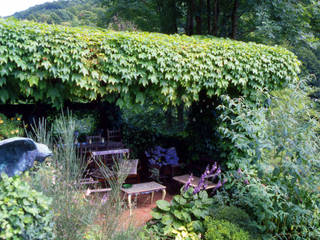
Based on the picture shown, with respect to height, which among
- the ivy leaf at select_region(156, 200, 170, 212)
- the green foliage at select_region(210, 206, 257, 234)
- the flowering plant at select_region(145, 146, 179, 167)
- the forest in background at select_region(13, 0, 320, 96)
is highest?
the forest in background at select_region(13, 0, 320, 96)

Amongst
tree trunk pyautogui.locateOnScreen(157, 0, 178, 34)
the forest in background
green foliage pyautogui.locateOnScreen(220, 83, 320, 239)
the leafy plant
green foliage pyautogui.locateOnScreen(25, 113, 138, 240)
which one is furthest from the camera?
tree trunk pyautogui.locateOnScreen(157, 0, 178, 34)

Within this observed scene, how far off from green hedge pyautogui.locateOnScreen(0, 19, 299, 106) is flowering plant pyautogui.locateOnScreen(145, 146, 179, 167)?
2506 millimetres

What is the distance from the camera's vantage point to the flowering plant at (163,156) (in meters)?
6.63

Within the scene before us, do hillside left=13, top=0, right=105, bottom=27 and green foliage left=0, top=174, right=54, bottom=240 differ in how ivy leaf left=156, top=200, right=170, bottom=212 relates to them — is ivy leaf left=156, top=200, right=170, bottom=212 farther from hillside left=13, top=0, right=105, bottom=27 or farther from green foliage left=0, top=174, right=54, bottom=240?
hillside left=13, top=0, right=105, bottom=27

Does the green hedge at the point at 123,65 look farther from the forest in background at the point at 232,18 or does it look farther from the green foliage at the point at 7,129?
the forest in background at the point at 232,18

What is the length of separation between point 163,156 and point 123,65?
12.1 feet

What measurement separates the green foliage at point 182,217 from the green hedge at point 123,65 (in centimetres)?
169

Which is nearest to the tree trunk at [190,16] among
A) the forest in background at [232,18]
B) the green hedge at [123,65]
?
the forest in background at [232,18]

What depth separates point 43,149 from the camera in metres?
2.14

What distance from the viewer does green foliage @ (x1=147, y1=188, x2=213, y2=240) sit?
376 cm

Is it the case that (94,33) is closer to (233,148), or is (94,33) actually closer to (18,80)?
(18,80)

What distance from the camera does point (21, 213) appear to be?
1.70m

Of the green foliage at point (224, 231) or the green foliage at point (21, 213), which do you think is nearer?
the green foliage at point (21, 213)

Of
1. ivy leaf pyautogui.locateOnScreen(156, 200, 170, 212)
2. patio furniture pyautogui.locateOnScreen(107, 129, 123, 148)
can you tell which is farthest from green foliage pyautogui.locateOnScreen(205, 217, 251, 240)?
patio furniture pyautogui.locateOnScreen(107, 129, 123, 148)
